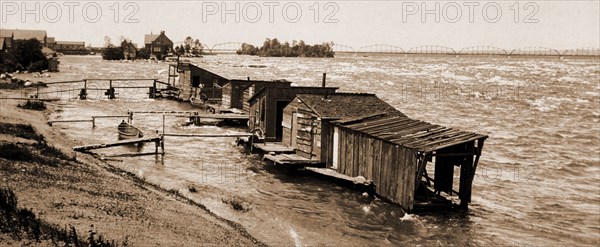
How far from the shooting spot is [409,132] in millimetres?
22641

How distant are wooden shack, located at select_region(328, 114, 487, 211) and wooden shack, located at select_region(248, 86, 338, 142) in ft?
29.7

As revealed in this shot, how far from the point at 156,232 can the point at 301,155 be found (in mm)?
15757

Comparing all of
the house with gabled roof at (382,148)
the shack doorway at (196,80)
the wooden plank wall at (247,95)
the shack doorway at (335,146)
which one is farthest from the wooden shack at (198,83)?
the shack doorway at (335,146)

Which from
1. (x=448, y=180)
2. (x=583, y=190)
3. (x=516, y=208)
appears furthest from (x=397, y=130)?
(x=583, y=190)

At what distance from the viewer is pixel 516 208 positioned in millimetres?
24531

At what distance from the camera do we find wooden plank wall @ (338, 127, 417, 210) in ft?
67.7

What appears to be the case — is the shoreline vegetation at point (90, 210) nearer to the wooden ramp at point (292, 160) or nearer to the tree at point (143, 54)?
the wooden ramp at point (292, 160)

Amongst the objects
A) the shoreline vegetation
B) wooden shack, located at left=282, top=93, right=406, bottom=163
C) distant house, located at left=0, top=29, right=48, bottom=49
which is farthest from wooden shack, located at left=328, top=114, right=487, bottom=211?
distant house, located at left=0, top=29, right=48, bottom=49

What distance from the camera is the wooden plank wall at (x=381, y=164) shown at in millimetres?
20641

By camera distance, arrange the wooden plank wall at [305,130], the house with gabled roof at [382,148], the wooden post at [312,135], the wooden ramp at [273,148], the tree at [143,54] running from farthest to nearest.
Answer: the tree at [143,54] → the wooden ramp at [273,148] → the wooden post at [312,135] → the wooden plank wall at [305,130] → the house with gabled roof at [382,148]

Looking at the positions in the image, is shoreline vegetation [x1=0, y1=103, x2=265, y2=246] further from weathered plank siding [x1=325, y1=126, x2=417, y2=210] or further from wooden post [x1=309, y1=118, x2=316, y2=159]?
wooden post [x1=309, y1=118, x2=316, y2=159]

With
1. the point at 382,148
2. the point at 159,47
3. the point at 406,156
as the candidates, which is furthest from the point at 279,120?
the point at 159,47

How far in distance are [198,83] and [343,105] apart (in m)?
38.3

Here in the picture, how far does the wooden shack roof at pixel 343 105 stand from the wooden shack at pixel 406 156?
1.61 metres
